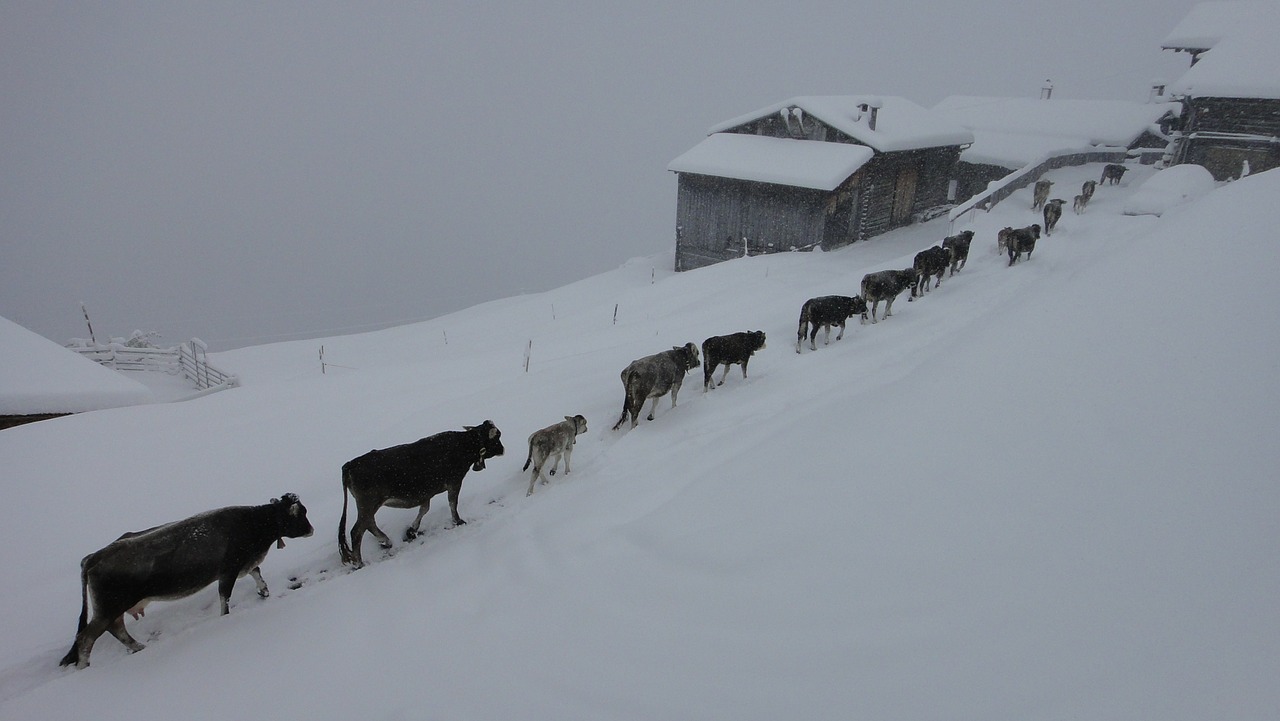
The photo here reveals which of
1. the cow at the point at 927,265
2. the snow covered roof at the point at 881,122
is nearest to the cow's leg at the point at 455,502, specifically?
the cow at the point at 927,265

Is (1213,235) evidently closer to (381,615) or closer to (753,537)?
(753,537)

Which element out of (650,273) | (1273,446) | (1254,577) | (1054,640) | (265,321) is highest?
(1273,446)

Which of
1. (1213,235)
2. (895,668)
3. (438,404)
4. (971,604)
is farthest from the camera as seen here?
(1213,235)

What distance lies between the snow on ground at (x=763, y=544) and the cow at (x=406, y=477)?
33 centimetres

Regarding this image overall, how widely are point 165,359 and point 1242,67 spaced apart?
42206mm

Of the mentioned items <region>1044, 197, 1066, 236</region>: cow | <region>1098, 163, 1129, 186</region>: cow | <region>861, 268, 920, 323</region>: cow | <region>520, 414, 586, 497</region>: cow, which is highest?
<region>1098, 163, 1129, 186</region>: cow

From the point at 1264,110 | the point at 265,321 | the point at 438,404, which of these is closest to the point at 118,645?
the point at 438,404

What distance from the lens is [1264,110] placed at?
25.5 metres

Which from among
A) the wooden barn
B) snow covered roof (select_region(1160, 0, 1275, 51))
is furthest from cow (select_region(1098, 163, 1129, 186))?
snow covered roof (select_region(1160, 0, 1275, 51))

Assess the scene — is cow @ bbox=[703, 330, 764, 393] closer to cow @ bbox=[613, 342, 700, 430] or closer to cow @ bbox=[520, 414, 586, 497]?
cow @ bbox=[613, 342, 700, 430]

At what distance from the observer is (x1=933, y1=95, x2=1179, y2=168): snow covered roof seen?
3509 centimetres

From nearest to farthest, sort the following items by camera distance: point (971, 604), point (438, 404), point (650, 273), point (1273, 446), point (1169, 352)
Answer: point (971, 604)
point (1273, 446)
point (1169, 352)
point (438, 404)
point (650, 273)

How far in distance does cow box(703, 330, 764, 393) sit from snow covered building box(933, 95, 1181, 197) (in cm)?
2869

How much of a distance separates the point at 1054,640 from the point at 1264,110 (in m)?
32.9
